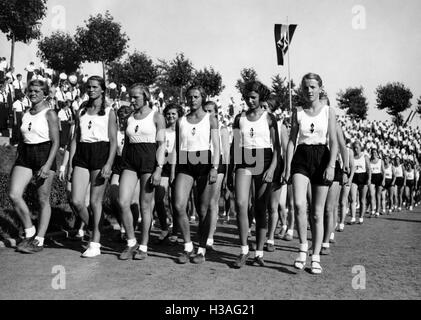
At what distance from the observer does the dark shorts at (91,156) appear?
21.4 feet

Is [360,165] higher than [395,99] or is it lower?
lower

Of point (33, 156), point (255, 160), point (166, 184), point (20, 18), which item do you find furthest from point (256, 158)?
point (20, 18)

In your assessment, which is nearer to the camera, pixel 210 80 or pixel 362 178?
pixel 362 178

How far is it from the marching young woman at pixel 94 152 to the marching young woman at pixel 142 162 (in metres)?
0.25

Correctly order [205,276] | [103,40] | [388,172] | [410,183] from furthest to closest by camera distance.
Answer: [103,40] → [410,183] → [388,172] → [205,276]

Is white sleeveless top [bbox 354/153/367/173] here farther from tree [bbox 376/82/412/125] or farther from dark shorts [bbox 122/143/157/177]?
tree [bbox 376/82/412/125]

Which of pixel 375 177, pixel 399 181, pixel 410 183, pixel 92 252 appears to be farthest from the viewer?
pixel 410 183

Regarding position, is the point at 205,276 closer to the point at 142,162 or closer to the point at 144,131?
the point at 142,162

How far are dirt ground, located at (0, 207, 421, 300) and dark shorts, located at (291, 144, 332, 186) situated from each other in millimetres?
1144

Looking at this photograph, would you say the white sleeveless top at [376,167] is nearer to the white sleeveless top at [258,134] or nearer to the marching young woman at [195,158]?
the white sleeveless top at [258,134]

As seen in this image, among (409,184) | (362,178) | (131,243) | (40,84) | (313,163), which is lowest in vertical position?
(409,184)

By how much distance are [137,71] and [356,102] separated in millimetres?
34773

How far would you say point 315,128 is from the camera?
5.92 meters
